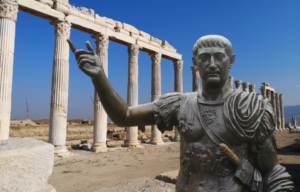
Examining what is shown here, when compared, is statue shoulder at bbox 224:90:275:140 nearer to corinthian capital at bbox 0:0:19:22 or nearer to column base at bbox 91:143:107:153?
corinthian capital at bbox 0:0:19:22

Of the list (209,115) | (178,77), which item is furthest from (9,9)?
(178,77)

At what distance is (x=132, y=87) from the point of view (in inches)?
686

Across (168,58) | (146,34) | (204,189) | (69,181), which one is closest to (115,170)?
(69,181)

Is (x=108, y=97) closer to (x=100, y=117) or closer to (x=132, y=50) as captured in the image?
(x=100, y=117)

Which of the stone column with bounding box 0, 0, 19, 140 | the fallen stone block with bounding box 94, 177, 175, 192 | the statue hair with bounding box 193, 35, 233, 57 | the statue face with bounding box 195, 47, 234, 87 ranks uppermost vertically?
the stone column with bounding box 0, 0, 19, 140

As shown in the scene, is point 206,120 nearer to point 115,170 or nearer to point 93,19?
point 115,170

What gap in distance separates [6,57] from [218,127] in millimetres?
11571

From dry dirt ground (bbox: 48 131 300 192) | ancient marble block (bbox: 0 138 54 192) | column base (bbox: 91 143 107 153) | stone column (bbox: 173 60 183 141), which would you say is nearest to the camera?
ancient marble block (bbox: 0 138 54 192)

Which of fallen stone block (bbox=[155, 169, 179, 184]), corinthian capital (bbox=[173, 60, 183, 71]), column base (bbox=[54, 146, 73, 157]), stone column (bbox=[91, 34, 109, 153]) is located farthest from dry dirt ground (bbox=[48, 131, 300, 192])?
corinthian capital (bbox=[173, 60, 183, 71])

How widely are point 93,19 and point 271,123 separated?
579 inches

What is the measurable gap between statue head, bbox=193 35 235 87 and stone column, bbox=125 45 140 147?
15376 millimetres

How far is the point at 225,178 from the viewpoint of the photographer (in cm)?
172

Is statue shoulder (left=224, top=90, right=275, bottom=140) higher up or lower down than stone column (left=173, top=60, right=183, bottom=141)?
lower down

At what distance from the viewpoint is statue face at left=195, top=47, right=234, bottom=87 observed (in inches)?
72.1
